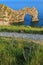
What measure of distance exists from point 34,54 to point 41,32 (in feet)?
9.06

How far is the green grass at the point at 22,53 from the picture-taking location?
25.2 feet

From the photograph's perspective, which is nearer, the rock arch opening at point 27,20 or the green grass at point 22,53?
the green grass at point 22,53

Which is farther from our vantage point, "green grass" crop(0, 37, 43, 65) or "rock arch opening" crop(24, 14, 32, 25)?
"rock arch opening" crop(24, 14, 32, 25)

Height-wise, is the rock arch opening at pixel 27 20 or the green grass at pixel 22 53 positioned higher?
the green grass at pixel 22 53

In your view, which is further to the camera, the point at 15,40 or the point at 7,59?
the point at 15,40

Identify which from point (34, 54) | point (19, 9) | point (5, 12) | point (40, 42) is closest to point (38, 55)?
point (34, 54)

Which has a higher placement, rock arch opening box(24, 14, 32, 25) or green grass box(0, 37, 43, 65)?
green grass box(0, 37, 43, 65)

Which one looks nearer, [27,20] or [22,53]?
[22,53]

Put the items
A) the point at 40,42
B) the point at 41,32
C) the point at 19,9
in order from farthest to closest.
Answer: the point at 19,9 → the point at 41,32 → the point at 40,42

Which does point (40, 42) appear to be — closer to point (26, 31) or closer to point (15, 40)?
point (15, 40)

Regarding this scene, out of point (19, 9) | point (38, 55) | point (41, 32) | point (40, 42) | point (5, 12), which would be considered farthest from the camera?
point (19, 9)

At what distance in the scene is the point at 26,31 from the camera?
10.5m

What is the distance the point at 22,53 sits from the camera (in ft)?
26.0

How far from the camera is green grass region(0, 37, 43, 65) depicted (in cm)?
767
